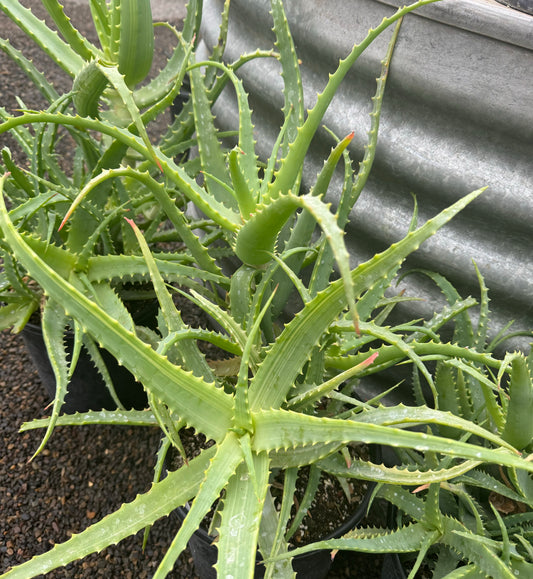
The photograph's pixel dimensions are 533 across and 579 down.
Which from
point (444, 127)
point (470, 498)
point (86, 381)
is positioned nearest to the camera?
point (470, 498)

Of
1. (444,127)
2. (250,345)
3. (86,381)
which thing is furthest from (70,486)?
(444,127)

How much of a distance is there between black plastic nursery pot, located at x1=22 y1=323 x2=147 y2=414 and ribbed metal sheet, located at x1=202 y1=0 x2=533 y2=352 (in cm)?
49

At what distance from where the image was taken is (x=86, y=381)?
1.02 meters

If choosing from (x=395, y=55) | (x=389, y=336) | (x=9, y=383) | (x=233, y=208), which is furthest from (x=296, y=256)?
(x=9, y=383)

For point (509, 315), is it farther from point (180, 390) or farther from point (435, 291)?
point (180, 390)

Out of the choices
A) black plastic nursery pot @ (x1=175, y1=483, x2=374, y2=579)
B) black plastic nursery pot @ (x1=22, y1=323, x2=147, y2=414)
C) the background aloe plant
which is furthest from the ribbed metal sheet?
black plastic nursery pot @ (x1=22, y1=323, x2=147, y2=414)

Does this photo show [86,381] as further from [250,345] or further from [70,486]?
[250,345]

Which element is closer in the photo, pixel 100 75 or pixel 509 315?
pixel 100 75

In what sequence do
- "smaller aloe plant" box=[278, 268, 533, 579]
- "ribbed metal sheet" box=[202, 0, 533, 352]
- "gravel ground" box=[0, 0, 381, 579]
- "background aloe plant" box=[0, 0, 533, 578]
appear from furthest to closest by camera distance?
"gravel ground" box=[0, 0, 381, 579] < "ribbed metal sheet" box=[202, 0, 533, 352] < "smaller aloe plant" box=[278, 268, 533, 579] < "background aloe plant" box=[0, 0, 533, 578]

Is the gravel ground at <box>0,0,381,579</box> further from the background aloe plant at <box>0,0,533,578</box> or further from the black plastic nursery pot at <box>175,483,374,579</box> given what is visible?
the background aloe plant at <box>0,0,533,578</box>

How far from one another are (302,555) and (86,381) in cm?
54

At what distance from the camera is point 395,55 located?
0.76 meters

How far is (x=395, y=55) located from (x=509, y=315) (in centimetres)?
43

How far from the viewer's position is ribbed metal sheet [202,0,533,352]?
2.27 ft
